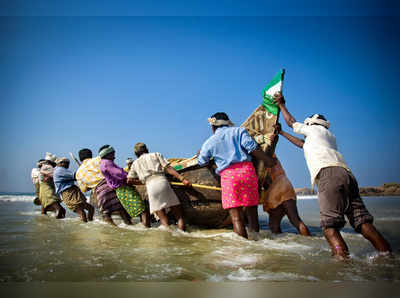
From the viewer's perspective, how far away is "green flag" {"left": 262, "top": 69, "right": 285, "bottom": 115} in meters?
4.69

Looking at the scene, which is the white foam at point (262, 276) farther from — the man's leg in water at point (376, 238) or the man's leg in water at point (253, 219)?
the man's leg in water at point (253, 219)

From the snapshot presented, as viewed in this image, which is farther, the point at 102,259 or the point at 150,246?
the point at 150,246

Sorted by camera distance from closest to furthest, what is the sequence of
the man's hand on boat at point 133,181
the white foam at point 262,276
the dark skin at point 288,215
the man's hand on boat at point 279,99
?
the white foam at point 262,276
the man's hand on boat at point 279,99
the dark skin at point 288,215
the man's hand on boat at point 133,181

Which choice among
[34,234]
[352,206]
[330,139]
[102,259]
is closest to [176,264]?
[102,259]

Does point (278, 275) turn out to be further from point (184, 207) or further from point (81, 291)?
point (184, 207)

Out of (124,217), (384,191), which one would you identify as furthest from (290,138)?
(384,191)

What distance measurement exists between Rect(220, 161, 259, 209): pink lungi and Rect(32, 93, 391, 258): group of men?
1.2 inches

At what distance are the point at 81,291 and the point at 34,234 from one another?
3599mm

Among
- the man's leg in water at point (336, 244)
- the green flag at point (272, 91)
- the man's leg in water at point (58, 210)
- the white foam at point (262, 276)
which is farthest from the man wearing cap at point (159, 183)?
the man's leg in water at point (58, 210)

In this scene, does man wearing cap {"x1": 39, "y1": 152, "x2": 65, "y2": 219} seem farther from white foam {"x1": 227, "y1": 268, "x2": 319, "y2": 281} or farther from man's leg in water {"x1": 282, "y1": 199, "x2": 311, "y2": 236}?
white foam {"x1": 227, "y1": 268, "x2": 319, "y2": 281}

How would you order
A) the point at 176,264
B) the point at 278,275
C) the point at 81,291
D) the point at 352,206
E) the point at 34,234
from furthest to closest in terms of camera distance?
1. the point at 34,234
2. the point at 352,206
3. the point at 176,264
4. the point at 278,275
5. the point at 81,291

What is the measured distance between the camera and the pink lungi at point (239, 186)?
4.32m

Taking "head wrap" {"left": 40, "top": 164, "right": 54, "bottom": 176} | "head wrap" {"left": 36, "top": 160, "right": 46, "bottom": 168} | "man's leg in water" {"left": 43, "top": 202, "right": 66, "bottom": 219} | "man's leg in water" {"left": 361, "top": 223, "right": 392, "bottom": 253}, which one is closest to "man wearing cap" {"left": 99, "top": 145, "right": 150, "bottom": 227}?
"man's leg in water" {"left": 43, "top": 202, "right": 66, "bottom": 219}

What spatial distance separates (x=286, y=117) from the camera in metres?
4.31
